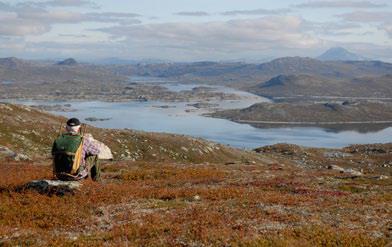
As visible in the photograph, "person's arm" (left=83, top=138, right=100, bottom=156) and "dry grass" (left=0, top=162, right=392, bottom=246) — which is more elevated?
"person's arm" (left=83, top=138, right=100, bottom=156)

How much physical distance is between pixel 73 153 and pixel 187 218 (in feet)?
22.5

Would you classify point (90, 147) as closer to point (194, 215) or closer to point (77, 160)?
point (77, 160)

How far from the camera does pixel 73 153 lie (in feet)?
78.4

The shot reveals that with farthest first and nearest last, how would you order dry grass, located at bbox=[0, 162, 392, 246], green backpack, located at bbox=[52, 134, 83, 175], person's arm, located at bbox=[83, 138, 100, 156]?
1. person's arm, located at bbox=[83, 138, 100, 156]
2. green backpack, located at bbox=[52, 134, 83, 175]
3. dry grass, located at bbox=[0, 162, 392, 246]

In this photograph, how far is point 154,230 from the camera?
19.3 meters

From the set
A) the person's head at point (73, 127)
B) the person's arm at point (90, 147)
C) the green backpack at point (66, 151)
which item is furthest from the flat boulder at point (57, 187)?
the person's head at point (73, 127)

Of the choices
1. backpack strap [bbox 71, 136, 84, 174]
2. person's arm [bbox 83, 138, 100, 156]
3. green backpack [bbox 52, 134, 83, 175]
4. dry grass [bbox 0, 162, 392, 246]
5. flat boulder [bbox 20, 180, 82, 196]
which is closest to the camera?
dry grass [bbox 0, 162, 392, 246]

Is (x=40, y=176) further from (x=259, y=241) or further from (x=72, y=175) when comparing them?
(x=259, y=241)

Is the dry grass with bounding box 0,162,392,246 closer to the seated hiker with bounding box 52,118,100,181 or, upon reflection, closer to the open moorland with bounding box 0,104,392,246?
the open moorland with bounding box 0,104,392,246

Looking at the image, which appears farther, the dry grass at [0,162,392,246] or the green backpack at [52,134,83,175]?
the green backpack at [52,134,83,175]

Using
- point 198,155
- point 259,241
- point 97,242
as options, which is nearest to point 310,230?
point 259,241

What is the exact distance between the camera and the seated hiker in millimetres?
23719

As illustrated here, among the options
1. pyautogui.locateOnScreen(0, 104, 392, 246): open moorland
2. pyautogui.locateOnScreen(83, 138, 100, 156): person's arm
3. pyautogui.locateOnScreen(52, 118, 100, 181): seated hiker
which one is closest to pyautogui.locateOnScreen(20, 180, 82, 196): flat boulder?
pyautogui.locateOnScreen(0, 104, 392, 246): open moorland

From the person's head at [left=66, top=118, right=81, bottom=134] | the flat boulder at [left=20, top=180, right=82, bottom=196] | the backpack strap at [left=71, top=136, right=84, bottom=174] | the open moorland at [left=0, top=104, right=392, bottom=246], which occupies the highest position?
the person's head at [left=66, top=118, right=81, bottom=134]
